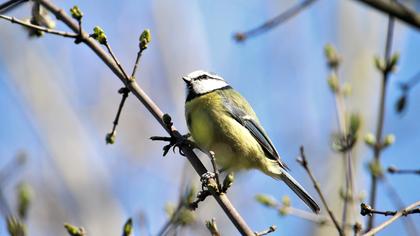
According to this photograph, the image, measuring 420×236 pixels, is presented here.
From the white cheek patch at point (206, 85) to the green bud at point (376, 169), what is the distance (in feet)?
5.99

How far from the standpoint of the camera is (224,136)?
3592mm

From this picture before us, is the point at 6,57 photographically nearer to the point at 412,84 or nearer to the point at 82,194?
the point at 82,194

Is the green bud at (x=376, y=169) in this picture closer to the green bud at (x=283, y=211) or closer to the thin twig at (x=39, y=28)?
the green bud at (x=283, y=211)

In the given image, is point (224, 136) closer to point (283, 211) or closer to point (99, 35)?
point (283, 211)

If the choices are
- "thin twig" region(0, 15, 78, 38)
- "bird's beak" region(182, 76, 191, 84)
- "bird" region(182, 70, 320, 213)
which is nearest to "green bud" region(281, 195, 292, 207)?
"bird" region(182, 70, 320, 213)

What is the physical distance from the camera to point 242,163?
3.66 meters

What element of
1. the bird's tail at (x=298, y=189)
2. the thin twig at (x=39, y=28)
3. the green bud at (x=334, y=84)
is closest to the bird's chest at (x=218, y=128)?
the bird's tail at (x=298, y=189)

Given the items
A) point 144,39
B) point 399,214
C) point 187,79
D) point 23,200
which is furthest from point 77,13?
point 187,79

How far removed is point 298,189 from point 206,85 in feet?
3.40

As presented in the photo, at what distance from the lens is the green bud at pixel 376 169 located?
7.34ft

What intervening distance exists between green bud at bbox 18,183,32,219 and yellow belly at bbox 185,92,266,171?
1.48m

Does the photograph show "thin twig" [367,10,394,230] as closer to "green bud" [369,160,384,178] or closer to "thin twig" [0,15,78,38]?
"green bud" [369,160,384,178]

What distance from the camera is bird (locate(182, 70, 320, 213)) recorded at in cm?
357

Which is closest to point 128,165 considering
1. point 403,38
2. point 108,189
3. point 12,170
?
point 108,189
